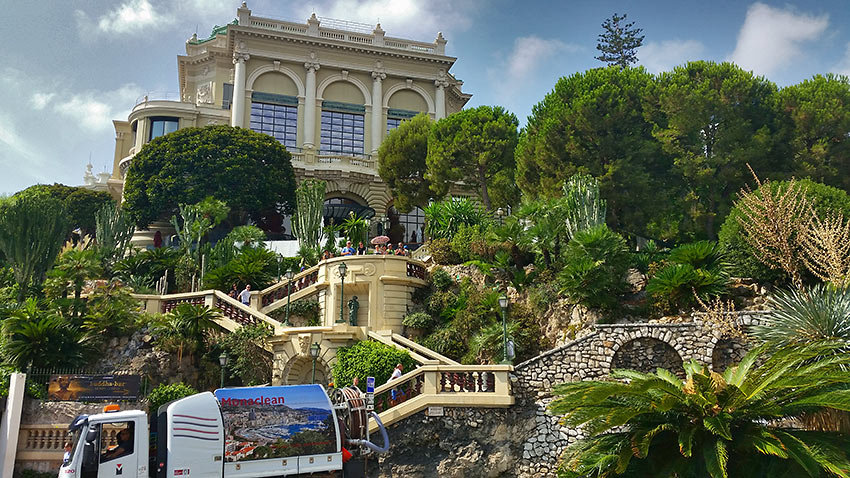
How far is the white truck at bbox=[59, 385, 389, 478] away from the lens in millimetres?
12672

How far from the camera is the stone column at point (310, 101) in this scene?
177 feet

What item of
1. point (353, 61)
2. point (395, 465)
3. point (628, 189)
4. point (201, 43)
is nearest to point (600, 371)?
point (395, 465)

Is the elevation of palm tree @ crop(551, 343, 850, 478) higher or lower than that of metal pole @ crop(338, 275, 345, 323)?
lower

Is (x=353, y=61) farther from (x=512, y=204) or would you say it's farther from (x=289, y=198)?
(x=512, y=204)

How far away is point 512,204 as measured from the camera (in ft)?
133

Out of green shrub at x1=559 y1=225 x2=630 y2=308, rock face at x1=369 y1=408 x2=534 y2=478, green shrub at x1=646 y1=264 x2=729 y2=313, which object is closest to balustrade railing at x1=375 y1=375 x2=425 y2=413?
rock face at x1=369 y1=408 x2=534 y2=478

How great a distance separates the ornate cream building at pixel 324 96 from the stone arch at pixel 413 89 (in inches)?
3.2

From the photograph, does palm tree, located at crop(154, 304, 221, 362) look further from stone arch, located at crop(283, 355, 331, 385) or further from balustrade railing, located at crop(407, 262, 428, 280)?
balustrade railing, located at crop(407, 262, 428, 280)

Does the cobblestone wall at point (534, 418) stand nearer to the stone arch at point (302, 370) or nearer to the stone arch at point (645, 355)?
the stone arch at point (645, 355)

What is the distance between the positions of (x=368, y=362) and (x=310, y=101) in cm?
3625

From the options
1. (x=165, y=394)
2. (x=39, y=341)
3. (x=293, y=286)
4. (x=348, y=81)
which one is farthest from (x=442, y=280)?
(x=348, y=81)

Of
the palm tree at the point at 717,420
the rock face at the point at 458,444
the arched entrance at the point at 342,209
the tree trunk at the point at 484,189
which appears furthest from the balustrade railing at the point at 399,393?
the arched entrance at the point at 342,209

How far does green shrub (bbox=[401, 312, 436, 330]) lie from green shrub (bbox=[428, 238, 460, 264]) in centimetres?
438

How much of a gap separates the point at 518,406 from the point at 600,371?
8.53 feet
